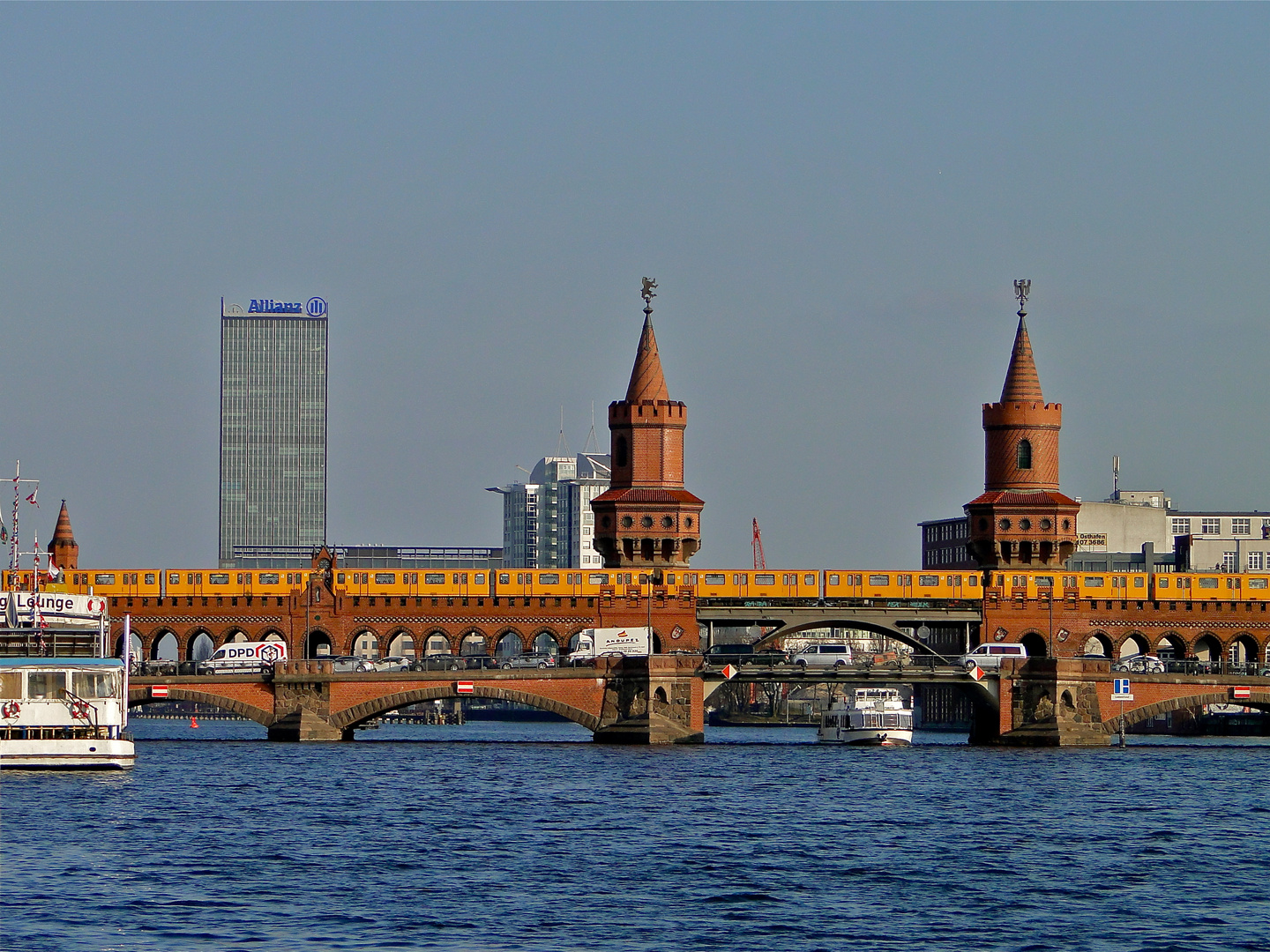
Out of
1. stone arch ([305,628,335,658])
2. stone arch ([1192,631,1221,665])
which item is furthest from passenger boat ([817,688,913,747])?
stone arch ([305,628,335,658])

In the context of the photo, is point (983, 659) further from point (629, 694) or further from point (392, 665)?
point (392, 665)

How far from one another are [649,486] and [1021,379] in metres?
26.1

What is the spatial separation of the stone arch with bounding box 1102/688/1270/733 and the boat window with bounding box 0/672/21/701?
199 feet

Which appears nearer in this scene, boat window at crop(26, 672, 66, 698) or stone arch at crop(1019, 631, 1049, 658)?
boat window at crop(26, 672, 66, 698)

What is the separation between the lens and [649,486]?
155 meters

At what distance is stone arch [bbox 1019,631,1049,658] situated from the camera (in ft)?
495

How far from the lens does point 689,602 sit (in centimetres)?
14838

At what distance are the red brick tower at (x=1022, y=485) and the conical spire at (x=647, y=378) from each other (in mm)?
22445

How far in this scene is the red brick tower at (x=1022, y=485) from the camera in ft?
511

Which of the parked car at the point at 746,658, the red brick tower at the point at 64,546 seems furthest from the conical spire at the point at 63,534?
the parked car at the point at 746,658

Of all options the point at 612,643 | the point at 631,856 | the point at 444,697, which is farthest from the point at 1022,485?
the point at 631,856

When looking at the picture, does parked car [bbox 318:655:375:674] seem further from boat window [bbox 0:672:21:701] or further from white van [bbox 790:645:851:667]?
boat window [bbox 0:672:21:701]

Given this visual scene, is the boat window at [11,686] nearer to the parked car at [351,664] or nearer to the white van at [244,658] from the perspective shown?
the parked car at [351,664]

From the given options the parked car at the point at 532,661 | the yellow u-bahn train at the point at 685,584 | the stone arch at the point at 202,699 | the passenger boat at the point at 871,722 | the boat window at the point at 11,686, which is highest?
the yellow u-bahn train at the point at 685,584
